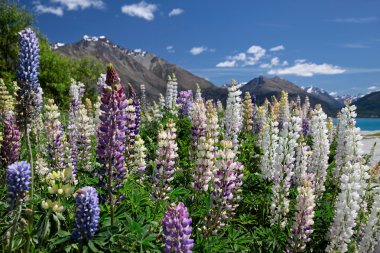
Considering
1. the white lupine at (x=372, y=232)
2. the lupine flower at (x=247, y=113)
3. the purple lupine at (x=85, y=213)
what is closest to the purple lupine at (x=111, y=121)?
the purple lupine at (x=85, y=213)

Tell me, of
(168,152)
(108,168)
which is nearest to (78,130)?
(168,152)

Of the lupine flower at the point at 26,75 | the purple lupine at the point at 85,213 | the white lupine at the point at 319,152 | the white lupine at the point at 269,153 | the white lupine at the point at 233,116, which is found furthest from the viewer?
the white lupine at the point at 233,116

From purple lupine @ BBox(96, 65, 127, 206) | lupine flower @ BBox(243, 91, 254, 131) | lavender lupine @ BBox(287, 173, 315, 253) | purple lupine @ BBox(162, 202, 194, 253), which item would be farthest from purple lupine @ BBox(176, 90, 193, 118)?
purple lupine @ BBox(162, 202, 194, 253)

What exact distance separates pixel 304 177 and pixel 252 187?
4.90 feet

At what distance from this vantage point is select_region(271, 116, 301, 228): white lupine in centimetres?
585

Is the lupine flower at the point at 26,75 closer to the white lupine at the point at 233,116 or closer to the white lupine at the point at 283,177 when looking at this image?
the white lupine at the point at 283,177

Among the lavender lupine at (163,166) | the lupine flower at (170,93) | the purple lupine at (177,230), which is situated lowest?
the purple lupine at (177,230)

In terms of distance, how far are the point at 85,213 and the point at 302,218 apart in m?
2.99

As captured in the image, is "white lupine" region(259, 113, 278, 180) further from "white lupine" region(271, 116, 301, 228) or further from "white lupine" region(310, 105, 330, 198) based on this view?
"white lupine" region(310, 105, 330, 198)

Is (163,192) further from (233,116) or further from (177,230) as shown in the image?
(233,116)

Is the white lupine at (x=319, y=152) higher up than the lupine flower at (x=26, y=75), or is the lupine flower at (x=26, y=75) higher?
the lupine flower at (x=26, y=75)

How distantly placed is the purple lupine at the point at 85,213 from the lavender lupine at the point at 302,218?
111 inches

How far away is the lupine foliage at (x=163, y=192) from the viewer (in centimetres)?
356

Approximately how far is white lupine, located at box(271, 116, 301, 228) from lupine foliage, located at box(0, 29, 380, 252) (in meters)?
0.02
